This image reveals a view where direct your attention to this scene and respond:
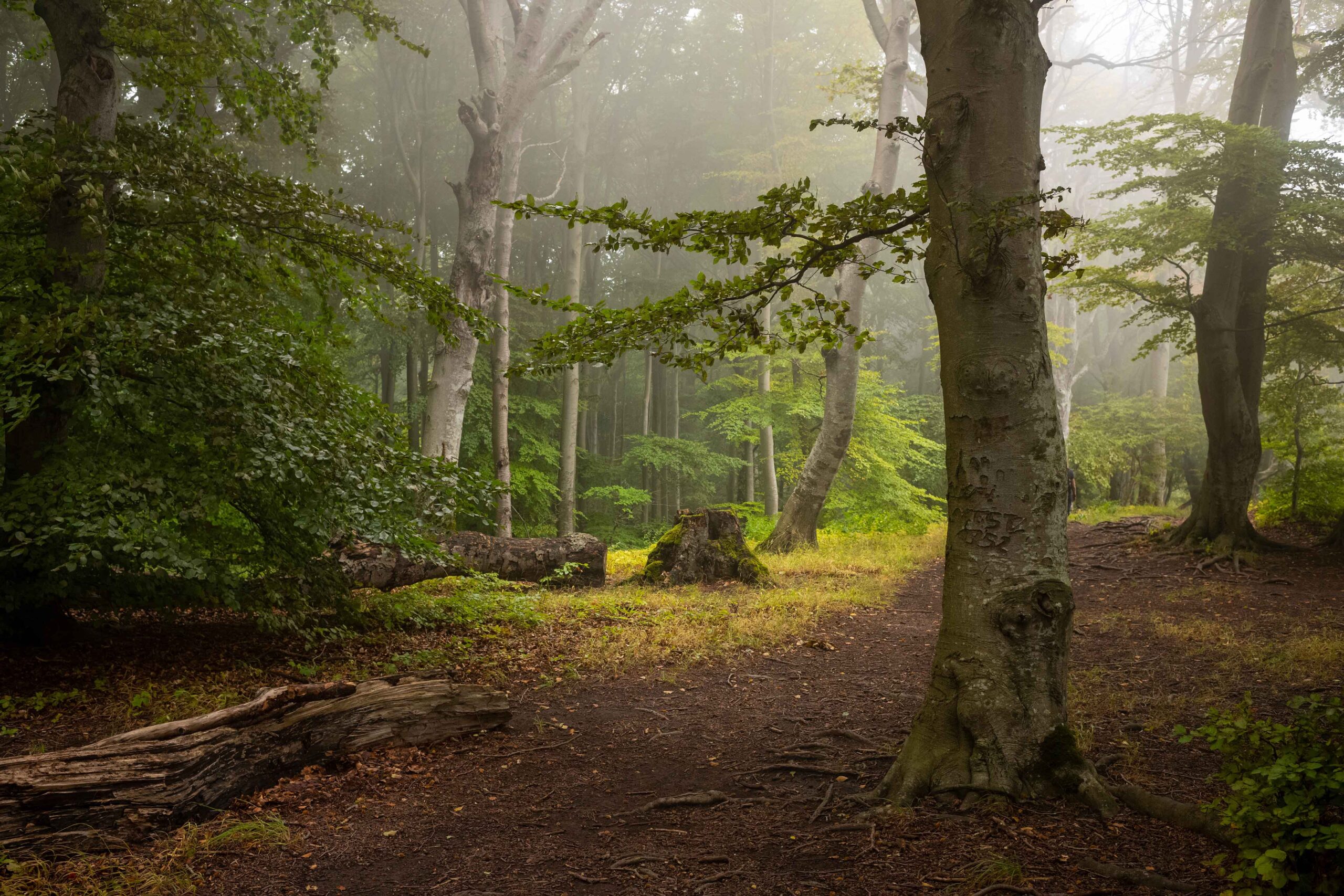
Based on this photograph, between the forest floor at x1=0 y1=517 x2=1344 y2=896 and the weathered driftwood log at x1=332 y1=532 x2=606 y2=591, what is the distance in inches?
82.9

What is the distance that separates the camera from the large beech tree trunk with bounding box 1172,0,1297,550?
34.8ft

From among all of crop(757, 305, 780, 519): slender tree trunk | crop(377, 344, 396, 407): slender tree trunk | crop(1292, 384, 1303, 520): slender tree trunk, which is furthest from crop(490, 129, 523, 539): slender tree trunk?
crop(1292, 384, 1303, 520): slender tree trunk

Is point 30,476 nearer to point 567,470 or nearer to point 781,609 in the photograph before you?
point 781,609

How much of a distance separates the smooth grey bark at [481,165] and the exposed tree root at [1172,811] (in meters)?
9.41

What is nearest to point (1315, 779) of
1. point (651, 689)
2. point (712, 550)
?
point (651, 689)

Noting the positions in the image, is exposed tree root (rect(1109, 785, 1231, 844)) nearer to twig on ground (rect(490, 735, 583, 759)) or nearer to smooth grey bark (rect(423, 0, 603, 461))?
twig on ground (rect(490, 735, 583, 759))

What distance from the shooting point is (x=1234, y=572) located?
32.7 ft

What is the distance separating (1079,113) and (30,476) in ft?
127

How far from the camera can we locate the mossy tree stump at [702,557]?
10508 mm

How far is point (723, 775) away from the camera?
4.01 m

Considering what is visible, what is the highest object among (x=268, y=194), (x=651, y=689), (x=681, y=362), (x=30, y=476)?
(x=268, y=194)

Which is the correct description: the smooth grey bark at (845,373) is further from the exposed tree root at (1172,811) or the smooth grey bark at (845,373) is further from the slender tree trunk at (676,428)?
the exposed tree root at (1172,811)

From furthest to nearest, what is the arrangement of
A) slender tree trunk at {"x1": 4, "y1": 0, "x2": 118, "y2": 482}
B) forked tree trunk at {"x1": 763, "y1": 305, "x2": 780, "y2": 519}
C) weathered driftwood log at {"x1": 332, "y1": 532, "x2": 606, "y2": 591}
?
forked tree trunk at {"x1": 763, "y1": 305, "x2": 780, "y2": 519} < weathered driftwood log at {"x1": 332, "y1": 532, "x2": 606, "y2": 591} < slender tree trunk at {"x1": 4, "y1": 0, "x2": 118, "y2": 482}

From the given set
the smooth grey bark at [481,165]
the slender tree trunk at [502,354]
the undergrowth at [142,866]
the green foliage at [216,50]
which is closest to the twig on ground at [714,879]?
the undergrowth at [142,866]
